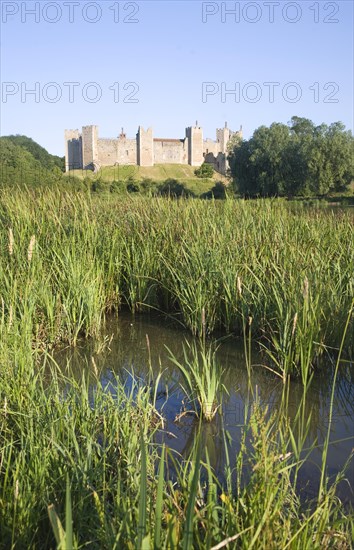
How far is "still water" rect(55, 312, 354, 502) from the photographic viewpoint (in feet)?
8.38

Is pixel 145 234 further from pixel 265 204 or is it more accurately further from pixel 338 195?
pixel 338 195

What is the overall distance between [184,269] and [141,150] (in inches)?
2275

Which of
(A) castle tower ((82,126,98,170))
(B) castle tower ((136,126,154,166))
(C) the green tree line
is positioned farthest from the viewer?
(B) castle tower ((136,126,154,166))

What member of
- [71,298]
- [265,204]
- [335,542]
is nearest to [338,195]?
[265,204]

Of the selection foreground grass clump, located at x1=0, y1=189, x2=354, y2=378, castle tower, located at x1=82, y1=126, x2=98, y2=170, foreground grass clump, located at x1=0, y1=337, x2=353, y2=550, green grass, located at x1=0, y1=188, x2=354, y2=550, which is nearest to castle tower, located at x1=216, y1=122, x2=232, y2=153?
castle tower, located at x1=82, y1=126, x2=98, y2=170

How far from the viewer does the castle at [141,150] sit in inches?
2295

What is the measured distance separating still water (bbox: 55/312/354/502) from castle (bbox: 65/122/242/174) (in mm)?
53504

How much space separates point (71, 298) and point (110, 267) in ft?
2.34

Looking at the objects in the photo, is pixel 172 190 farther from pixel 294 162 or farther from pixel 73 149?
pixel 73 149

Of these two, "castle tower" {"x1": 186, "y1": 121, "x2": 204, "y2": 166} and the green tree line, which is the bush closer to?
the green tree line

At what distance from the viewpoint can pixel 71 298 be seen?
4.28 meters

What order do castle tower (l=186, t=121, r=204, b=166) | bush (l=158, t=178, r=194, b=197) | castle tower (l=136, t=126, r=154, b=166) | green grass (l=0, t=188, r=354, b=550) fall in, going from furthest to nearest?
castle tower (l=186, t=121, r=204, b=166)
castle tower (l=136, t=126, r=154, b=166)
bush (l=158, t=178, r=194, b=197)
green grass (l=0, t=188, r=354, b=550)

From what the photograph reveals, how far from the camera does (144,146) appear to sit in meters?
60.9

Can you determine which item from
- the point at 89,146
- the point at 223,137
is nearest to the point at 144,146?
the point at 89,146
